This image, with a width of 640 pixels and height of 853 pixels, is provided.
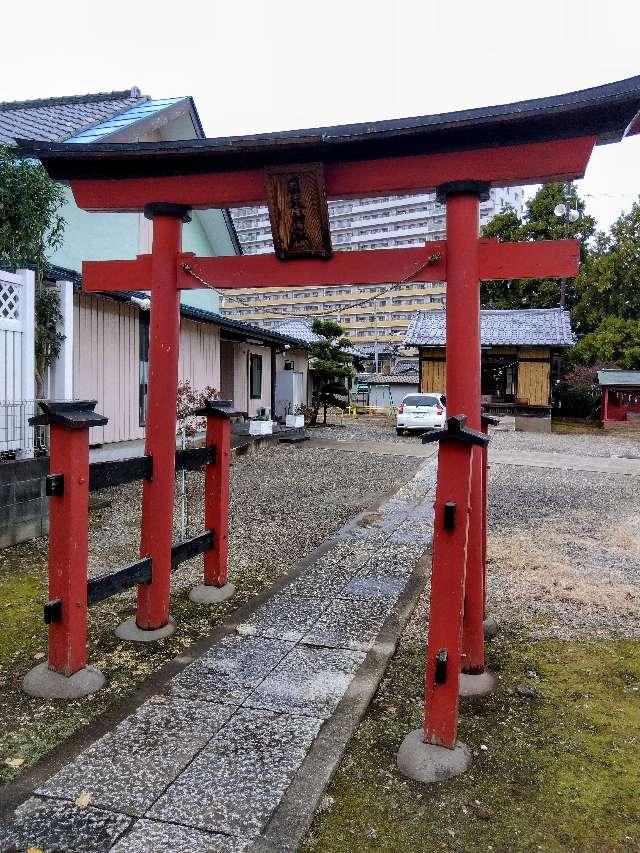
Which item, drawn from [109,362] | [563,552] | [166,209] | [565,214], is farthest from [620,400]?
[166,209]

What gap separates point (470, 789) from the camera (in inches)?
116

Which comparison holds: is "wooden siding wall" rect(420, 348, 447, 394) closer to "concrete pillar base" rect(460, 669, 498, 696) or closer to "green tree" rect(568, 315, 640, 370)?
"green tree" rect(568, 315, 640, 370)

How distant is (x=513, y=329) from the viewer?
2816 centimetres

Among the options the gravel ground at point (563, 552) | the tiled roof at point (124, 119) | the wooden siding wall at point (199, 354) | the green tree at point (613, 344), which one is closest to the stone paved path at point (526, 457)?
the gravel ground at point (563, 552)

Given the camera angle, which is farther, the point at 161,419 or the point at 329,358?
the point at 329,358

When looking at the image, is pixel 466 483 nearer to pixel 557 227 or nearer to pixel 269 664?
pixel 269 664

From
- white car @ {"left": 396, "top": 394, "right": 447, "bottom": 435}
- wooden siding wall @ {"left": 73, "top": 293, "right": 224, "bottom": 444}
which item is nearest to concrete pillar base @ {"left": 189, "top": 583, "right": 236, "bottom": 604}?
wooden siding wall @ {"left": 73, "top": 293, "right": 224, "bottom": 444}

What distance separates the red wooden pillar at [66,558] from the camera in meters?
3.78

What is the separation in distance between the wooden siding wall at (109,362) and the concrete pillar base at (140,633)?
20.2 feet

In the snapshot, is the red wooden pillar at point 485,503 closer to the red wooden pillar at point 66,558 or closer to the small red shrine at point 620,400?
the red wooden pillar at point 66,558

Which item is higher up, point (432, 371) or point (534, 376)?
point (432, 371)

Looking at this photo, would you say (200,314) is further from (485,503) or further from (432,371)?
(432,371)

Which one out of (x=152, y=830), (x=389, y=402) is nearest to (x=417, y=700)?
(x=152, y=830)

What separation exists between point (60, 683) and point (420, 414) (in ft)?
60.0
